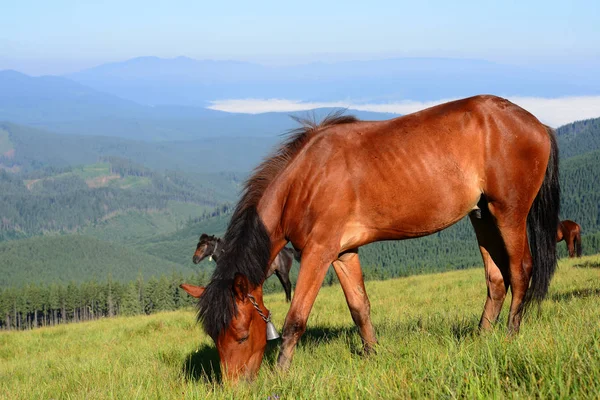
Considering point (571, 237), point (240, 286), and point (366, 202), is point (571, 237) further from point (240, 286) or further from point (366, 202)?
point (240, 286)

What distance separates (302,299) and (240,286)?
65 centimetres

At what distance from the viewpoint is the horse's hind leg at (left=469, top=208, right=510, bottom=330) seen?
758 centimetres

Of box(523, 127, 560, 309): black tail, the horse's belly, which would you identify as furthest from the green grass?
the horse's belly

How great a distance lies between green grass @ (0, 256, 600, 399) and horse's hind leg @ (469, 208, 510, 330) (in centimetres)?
29

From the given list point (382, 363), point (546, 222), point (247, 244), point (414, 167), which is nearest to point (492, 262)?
point (546, 222)

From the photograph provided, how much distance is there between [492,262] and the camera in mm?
7879

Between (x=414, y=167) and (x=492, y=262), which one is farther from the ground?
(x=414, y=167)

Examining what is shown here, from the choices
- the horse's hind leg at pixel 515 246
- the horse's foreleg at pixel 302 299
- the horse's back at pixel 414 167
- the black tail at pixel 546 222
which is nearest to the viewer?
the horse's foreleg at pixel 302 299

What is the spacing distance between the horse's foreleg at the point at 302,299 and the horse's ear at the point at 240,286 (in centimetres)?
48

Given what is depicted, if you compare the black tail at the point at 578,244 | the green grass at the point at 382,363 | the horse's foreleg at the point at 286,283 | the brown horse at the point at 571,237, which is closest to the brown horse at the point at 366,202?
the green grass at the point at 382,363

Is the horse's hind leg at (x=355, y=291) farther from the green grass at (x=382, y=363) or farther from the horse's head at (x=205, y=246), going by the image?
the horse's head at (x=205, y=246)

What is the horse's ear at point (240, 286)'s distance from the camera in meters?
5.96

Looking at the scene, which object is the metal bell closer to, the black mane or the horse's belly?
the black mane

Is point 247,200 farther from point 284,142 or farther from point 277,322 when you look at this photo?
point 277,322
